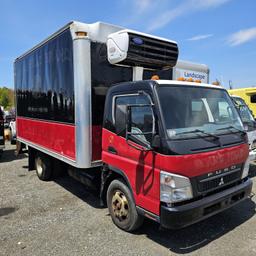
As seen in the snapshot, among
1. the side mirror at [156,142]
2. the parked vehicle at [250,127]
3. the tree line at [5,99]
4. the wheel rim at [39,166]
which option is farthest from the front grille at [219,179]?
the tree line at [5,99]

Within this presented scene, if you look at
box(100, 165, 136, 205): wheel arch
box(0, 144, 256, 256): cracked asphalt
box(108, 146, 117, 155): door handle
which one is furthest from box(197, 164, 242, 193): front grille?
box(108, 146, 117, 155): door handle

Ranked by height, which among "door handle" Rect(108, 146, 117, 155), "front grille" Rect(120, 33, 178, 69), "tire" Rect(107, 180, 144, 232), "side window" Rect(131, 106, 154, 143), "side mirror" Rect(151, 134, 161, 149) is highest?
"front grille" Rect(120, 33, 178, 69)

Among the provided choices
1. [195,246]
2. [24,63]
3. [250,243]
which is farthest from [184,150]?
[24,63]

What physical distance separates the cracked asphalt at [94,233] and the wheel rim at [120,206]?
25 cm

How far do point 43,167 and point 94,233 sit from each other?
3351mm

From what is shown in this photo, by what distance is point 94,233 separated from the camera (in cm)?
439

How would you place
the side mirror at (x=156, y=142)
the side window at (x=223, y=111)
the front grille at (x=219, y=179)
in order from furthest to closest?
the side window at (x=223, y=111)
the front grille at (x=219, y=179)
the side mirror at (x=156, y=142)

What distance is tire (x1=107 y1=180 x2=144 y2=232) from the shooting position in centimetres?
411

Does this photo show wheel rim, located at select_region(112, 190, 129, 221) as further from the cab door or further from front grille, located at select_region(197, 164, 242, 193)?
front grille, located at select_region(197, 164, 242, 193)

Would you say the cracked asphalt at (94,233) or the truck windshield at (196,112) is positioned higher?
the truck windshield at (196,112)

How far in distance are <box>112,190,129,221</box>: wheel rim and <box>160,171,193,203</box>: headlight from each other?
99 cm

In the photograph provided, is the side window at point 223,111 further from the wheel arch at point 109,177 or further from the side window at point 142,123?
the wheel arch at point 109,177

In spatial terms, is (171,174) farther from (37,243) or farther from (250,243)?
(37,243)

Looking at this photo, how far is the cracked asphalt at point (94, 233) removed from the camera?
388cm
